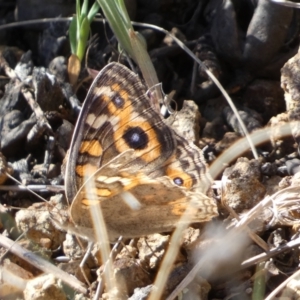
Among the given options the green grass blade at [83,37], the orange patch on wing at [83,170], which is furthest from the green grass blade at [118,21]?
the orange patch on wing at [83,170]

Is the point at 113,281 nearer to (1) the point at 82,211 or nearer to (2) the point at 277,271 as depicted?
(1) the point at 82,211

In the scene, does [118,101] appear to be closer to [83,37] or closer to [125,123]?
[125,123]

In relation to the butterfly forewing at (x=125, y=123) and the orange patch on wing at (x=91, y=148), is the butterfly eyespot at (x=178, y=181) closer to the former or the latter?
the butterfly forewing at (x=125, y=123)

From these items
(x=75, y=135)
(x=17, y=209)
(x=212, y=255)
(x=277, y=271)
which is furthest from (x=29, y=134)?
Result: (x=277, y=271)

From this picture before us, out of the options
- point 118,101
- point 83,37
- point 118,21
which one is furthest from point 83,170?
point 83,37

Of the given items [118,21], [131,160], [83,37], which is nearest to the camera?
[131,160]

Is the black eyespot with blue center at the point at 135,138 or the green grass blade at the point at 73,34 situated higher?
the green grass blade at the point at 73,34

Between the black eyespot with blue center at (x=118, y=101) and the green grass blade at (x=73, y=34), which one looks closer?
the black eyespot with blue center at (x=118, y=101)

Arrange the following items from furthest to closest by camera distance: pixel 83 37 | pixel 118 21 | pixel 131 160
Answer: pixel 83 37 < pixel 118 21 < pixel 131 160
